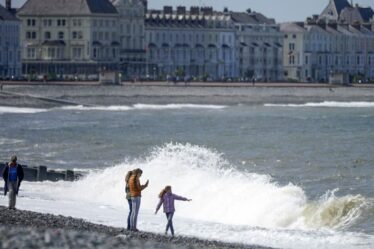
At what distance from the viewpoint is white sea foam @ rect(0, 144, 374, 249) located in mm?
28062

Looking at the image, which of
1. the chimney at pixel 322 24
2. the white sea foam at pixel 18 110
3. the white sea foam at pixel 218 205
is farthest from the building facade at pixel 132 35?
the white sea foam at pixel 218 205

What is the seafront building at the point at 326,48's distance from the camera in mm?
150875

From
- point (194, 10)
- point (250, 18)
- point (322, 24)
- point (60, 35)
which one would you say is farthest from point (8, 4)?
point (322, 24)

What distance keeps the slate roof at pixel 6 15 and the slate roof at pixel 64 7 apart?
4.56 m

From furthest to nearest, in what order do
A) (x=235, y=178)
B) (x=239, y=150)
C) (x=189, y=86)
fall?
1. (x=189, y=86)
2. (x=239, y=150)
3. (x=235, y=178)

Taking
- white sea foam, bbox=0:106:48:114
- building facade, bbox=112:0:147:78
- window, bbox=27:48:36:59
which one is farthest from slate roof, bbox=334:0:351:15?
white sea foam, bbox=0:106:48:114

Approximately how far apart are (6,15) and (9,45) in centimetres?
227

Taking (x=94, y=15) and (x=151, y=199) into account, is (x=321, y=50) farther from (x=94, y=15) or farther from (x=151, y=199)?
(x=151, y=199)

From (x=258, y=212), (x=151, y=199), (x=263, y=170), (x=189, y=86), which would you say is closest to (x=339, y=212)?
(x=258, y=212)

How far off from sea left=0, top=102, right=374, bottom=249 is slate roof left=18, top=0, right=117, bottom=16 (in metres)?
51.1

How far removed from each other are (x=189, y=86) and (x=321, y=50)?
48490mm

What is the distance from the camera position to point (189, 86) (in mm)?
106250

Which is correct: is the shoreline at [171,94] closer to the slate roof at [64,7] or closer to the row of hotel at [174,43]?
the row of hotel at [174,43]

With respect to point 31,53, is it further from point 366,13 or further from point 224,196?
point 224,196
